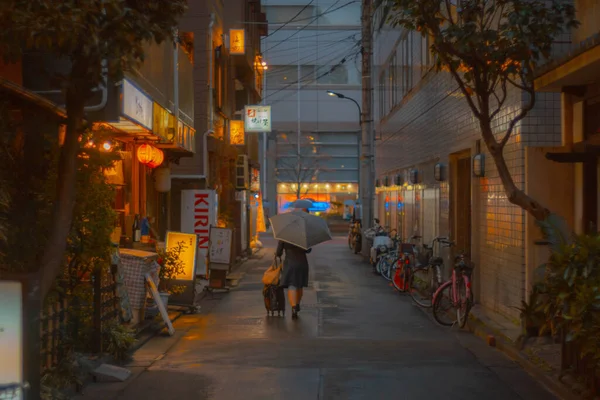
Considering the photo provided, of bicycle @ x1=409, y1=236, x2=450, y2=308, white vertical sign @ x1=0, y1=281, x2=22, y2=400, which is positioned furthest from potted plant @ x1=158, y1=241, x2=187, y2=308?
white vertical sign @ x1=0, y1=281, x2=22, y2=400

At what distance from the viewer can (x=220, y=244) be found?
1862cm

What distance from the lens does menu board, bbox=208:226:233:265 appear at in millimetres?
18531

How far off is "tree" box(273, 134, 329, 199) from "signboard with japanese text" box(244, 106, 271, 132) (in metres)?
30.6

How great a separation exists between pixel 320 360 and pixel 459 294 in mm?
3927

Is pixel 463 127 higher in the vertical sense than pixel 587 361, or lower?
higher

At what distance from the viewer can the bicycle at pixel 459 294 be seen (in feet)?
42.4

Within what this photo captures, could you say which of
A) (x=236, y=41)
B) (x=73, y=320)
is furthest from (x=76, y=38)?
(x=236, y=41)

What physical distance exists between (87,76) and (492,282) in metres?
9.66

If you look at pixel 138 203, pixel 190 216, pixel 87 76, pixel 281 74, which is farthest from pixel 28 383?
pixel 281 74

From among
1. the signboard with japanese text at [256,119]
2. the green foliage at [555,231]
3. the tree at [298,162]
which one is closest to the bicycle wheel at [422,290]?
the green foliage at [555,231]

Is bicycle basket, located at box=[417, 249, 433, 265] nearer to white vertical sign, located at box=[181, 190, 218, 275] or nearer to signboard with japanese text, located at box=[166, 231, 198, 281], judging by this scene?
white vertical sign, located at box=[181, 190, 218, 275]

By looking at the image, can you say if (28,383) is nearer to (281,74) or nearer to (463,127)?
(463,127)

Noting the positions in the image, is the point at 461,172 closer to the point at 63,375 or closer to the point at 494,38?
the point at 494,38

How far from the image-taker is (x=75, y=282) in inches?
356
